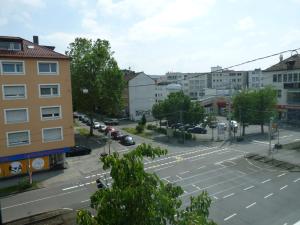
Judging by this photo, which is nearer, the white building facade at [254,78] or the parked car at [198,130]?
the parked car at [198,130]

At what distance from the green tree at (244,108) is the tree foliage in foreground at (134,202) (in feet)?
152

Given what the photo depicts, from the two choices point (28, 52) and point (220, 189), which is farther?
point (28, 52)

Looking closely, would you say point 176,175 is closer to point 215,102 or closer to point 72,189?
point 72,189

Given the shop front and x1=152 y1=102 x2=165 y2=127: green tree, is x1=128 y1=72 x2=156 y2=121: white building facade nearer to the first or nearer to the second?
x1=152 y1=102 x2=165 y2=127: green tree

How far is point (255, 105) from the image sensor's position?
5178 cm

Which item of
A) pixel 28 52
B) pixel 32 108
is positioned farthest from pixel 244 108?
pixel 28 52

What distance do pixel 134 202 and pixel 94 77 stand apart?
4527cm

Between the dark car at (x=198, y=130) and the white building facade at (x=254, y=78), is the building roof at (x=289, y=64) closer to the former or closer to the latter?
the dark car at (x=198, y=130)

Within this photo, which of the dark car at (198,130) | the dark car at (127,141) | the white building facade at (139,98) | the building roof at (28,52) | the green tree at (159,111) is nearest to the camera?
the building roof at (28,52)

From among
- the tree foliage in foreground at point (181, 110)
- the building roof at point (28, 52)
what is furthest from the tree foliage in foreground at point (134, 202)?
the tree foliage in foreground at point (181, 110)

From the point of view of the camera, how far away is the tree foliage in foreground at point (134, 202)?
6.77m

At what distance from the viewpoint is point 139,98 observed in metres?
77.1

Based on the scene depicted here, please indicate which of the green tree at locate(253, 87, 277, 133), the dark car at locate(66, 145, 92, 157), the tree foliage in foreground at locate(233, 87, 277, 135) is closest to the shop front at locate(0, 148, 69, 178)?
the dark car at locate(66, 145, 92, 157)

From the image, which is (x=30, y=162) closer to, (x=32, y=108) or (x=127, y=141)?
(x=32, y=108)
